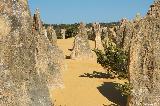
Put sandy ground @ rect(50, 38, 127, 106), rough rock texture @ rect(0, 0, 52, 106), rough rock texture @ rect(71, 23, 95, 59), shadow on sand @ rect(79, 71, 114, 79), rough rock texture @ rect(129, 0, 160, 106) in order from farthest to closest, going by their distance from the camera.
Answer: rough rock texture @ rect(71, 23, 95, 59), shadow on sand @ rect(79, 71, 114, 79), sandy ground @ rect(50, 38, 127, 106), rough rock texture @ rect(129, 0, 160, 106), rough rock texture @ rect(0, 0, 52, 106)

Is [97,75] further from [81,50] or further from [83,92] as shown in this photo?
[81,50]

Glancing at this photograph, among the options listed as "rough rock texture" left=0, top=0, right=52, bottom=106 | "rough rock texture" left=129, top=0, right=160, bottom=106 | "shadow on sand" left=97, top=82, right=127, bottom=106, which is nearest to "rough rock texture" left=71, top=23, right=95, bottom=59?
"shadow on sand" left=97, top=82, right=127, bottom=106

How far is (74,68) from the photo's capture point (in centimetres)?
2520

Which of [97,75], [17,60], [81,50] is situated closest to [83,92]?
[97,75]

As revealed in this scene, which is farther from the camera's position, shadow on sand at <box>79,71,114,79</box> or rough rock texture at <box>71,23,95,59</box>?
rough rock texture at <box>71,23,95,59</box>

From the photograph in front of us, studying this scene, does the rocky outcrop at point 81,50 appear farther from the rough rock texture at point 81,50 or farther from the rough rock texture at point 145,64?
the rough rock texture at point 145,64

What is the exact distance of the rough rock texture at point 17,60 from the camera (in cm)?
579

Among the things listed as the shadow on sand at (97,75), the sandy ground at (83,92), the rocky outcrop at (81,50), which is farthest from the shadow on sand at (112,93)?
the rocky outcrop at (81,50)

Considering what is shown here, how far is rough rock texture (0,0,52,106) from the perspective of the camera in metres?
5.79

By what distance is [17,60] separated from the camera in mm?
5840

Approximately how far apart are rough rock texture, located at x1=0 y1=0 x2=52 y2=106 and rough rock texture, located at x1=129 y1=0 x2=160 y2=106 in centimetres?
678

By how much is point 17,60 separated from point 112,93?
1261 cm

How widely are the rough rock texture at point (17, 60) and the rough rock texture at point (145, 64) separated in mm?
6777

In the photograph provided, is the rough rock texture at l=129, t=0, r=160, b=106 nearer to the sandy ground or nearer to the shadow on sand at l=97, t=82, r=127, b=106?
the shadow on sand at l=97, t=82, r=127, b=106
